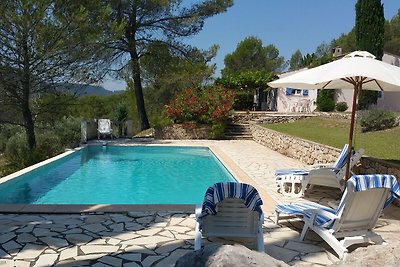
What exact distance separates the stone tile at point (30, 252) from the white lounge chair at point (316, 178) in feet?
16.2

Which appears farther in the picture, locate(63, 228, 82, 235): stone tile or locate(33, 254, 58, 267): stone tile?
locate(63, 228, 82, 235): stone tile

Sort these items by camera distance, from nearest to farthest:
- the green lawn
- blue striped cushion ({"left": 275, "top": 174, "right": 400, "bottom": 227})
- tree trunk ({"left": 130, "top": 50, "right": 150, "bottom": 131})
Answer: blue striped cushion ({"left": 275, "top": 174, "right": 400, "bottom": 227}), the green lawn, tree trunk ({"left": 130, "top": 50, "right": 150, "bottom": 131})

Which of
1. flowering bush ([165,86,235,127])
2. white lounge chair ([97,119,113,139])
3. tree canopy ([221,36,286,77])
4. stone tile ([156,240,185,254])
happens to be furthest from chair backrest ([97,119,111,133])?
tree canopy ([221,36,286,77])

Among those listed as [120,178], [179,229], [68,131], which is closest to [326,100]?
[68,131]

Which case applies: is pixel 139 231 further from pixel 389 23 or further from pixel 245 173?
pixel 389 23

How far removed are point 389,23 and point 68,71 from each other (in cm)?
3956

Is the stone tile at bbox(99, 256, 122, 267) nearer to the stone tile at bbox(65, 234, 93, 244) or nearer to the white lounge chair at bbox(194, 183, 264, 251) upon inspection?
the stone tile at bbox(65, 234, 93, 244)

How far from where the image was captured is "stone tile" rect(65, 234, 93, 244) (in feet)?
14.9

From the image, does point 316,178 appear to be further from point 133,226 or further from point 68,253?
point 68,253

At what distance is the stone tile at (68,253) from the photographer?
4.05m

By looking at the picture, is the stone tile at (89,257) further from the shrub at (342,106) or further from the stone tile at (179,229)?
the shrub at (342,106)

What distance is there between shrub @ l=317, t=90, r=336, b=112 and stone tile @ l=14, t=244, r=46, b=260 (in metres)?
22.6

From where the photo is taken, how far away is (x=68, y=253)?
4.16 meters

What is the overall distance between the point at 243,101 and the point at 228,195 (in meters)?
23.7
